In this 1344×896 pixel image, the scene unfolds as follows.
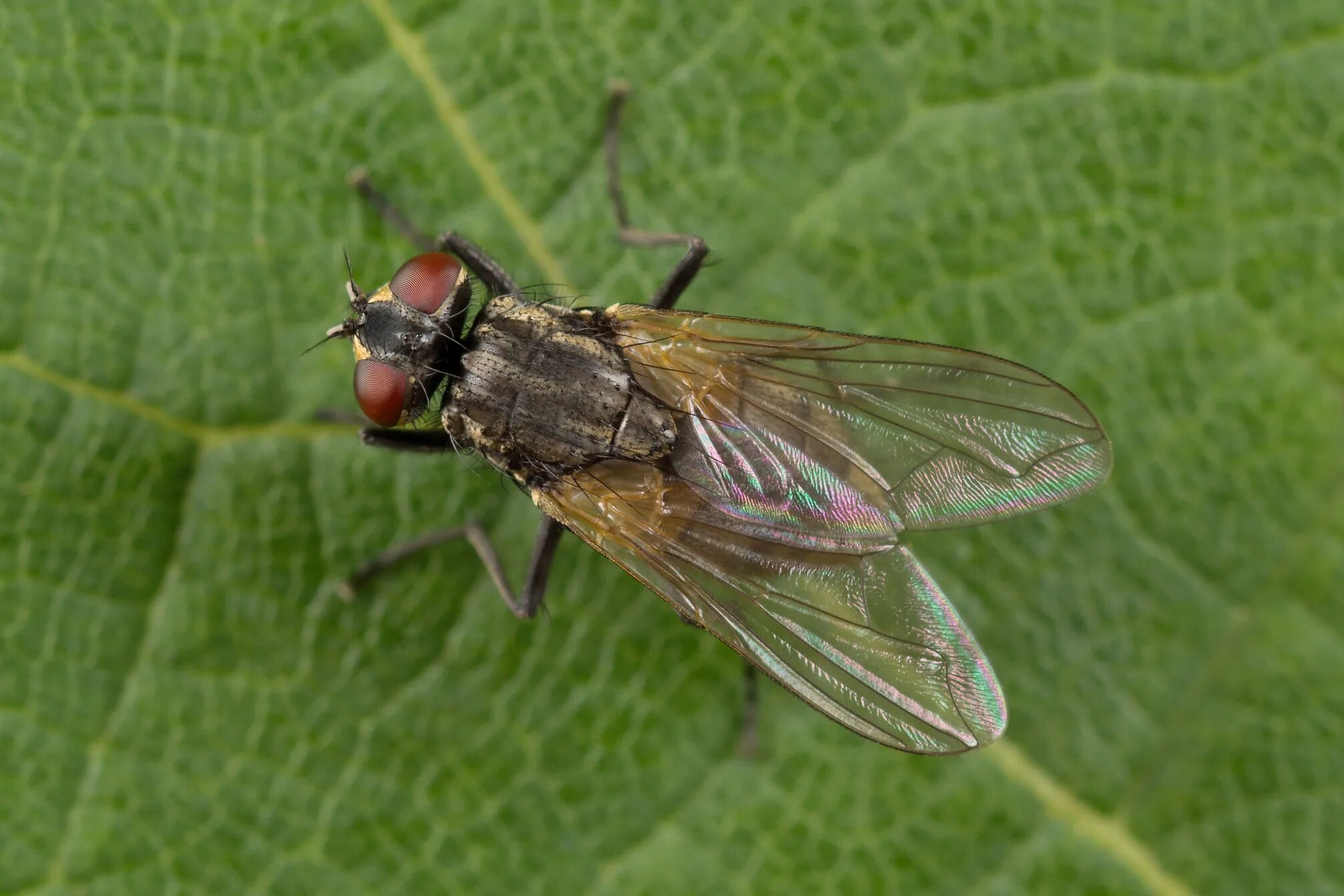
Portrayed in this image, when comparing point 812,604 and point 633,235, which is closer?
point 812,604

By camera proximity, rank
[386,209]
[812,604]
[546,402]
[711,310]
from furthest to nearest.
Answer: [711,310] < [386,209] < [546,402] < [812,604]

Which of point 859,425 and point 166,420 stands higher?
point 859,425

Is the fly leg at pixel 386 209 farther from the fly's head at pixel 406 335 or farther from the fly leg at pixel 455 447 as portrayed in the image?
the fly's head at pixel 406 335

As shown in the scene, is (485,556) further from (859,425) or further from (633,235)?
(859,425)

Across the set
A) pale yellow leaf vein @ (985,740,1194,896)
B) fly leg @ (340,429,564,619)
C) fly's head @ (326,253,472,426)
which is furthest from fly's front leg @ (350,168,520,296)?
pale yellow leaf vein @ (985,740,1194,896)

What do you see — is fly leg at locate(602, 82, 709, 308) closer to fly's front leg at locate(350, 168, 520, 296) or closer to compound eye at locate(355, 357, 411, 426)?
fly's front leg at locate(350, 168, 520, 296)

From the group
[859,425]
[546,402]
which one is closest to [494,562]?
[546,402]

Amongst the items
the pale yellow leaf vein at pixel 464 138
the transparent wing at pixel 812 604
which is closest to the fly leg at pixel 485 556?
the transparent wing at pixel 812 604
